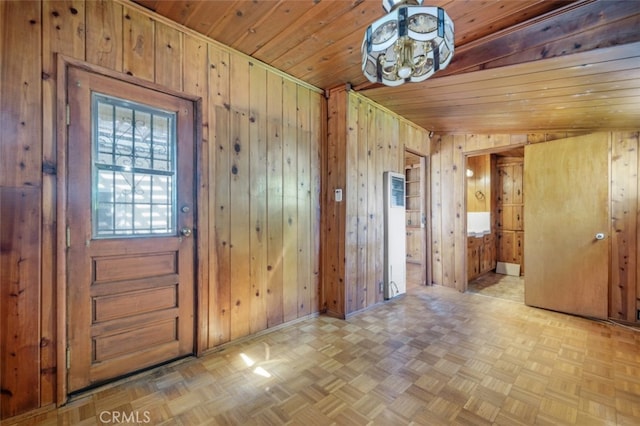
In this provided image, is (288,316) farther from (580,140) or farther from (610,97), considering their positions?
(580,140)

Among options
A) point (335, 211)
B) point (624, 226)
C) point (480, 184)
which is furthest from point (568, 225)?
point (335, 211)

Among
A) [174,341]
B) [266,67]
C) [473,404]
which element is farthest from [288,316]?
[266,67]

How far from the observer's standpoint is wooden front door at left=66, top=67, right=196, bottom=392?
172 centimetres

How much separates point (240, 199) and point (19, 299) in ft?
4.74

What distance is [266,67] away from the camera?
2582mm

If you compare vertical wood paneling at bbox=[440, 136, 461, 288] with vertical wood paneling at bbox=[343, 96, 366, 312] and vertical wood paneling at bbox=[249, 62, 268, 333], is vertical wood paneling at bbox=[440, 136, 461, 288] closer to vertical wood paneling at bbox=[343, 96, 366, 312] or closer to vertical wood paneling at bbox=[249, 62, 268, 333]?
vertical wood paneling at bbox=[343, 96, 366, 312]

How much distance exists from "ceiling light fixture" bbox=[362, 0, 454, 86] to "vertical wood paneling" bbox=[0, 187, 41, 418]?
204 cm

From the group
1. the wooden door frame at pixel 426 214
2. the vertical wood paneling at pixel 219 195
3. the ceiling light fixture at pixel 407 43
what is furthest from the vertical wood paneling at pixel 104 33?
the wooden door frame at pixel 426 214

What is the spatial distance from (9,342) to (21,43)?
1646mm

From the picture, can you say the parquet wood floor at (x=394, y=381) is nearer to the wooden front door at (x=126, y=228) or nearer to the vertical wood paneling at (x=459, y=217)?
Result: the wooden front door at (x=126, y=228)

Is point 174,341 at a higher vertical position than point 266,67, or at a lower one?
lower

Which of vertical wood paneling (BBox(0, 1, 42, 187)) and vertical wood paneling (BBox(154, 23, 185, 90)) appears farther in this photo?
vertical wood paneling (BBox(154, 23, 185, 90))

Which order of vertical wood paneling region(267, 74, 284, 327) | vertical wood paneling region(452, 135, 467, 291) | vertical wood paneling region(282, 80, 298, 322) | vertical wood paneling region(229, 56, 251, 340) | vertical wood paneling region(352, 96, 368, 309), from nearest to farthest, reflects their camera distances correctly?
vertical wood paneling region(229, 56, 251, 340) → vertical wood paneling region(267, 74, 284, 327) → vertical wood paneling region(282, 80, 298, 322) → vertical wood paneling region(352, 96, 368, 309) → vertical wood paneling region(452, 135, 467, 291)

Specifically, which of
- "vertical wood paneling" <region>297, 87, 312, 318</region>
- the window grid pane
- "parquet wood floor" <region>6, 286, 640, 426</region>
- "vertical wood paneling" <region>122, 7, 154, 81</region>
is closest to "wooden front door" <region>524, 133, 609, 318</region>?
"parquet wood floor" <region>6, 286, 640, 426</region>
